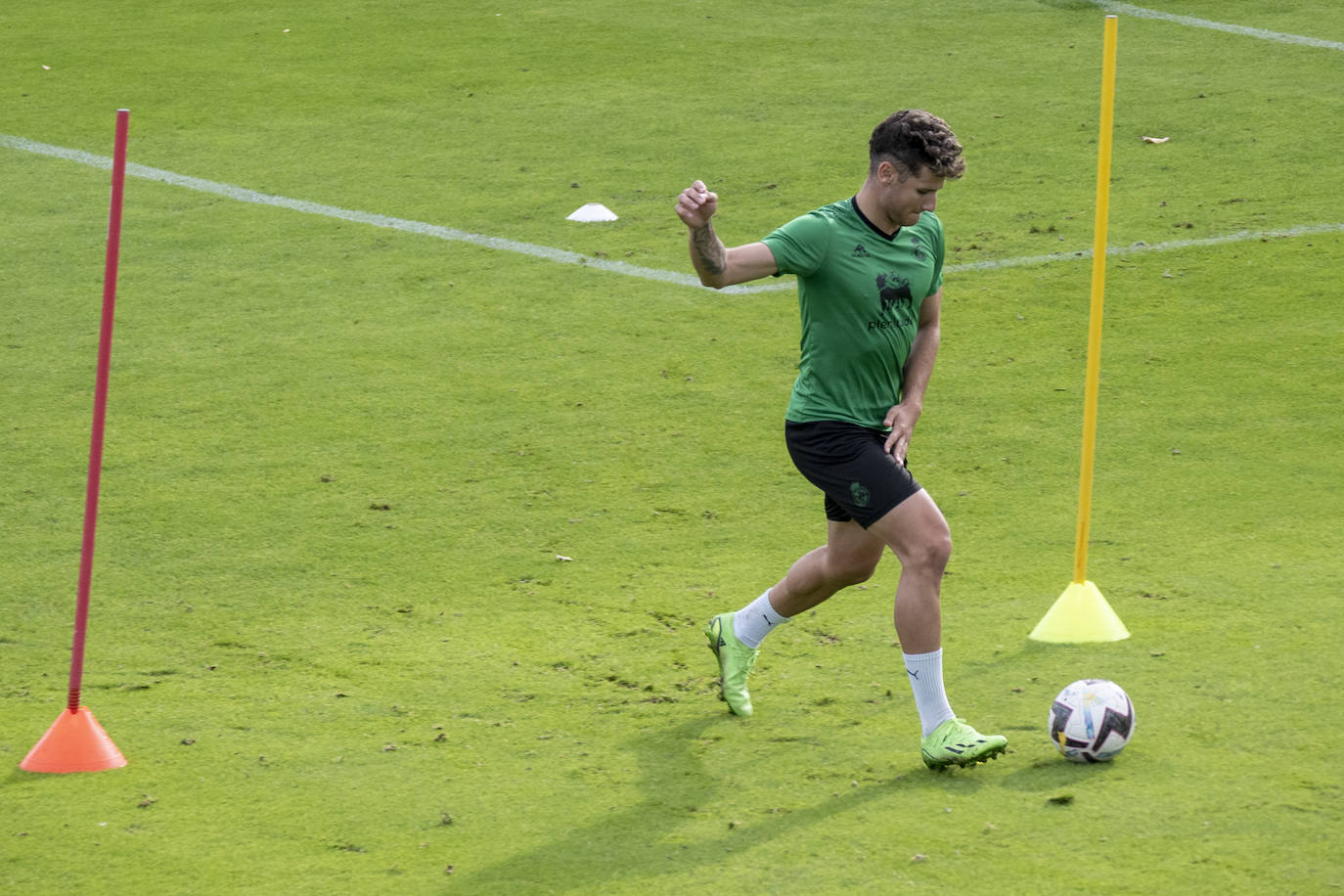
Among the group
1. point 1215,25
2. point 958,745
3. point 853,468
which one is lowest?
point 958,745

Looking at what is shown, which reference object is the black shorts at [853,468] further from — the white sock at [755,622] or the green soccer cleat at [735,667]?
the green soccer cleat at [735,667]

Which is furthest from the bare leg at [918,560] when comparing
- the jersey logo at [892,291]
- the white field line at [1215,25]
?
the white field line at [1215,25]

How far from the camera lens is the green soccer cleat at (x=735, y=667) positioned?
591 cm

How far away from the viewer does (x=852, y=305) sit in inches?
214

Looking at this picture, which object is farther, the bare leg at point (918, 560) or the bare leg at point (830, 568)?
the bare leg at point (830, 568)

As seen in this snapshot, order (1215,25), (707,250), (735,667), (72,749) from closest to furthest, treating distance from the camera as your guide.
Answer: (707,250), (72,749), (735,667), (1215,25)

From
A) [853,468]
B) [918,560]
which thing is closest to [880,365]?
[853,468]

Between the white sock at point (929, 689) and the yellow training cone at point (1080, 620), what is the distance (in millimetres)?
1117

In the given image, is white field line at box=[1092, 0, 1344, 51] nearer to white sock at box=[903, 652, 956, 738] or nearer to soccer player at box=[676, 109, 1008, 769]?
soccer player at box=[676, 109, 1008, 769]

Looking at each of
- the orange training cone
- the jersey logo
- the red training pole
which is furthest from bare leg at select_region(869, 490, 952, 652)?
the orange training cone

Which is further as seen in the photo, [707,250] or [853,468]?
[853,468]

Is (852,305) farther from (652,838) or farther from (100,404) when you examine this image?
(100,404)

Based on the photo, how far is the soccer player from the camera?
528 cm

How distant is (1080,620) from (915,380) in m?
1.36
